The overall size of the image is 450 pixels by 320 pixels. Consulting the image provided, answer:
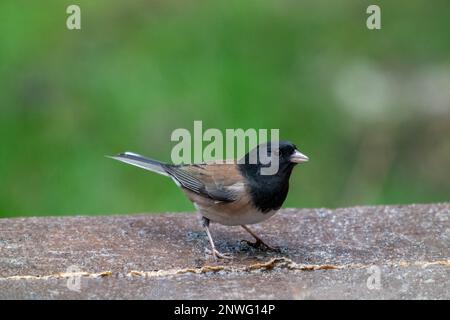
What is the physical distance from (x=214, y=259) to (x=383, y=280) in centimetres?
85

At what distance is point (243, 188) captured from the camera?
4227 millimetres

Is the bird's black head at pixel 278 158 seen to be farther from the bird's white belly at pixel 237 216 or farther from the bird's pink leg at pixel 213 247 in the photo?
the bird's pink leg at pixel 213 247

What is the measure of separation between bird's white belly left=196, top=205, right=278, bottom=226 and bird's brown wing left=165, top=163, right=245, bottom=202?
7cm

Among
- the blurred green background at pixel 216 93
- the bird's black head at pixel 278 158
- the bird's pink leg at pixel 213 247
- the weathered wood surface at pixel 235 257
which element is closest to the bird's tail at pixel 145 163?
the weathered wood surface at pixel 235 257

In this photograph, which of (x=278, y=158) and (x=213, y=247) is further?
(x=278, y=158)

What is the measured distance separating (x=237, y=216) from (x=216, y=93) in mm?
3123

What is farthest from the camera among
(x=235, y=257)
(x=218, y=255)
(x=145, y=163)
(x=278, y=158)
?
(x=145, y=163)

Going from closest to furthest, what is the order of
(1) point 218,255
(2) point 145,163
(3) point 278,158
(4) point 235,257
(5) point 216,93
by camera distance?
(1) point 218,255 < (4) point 235,257 < (3) point 278,158 < (2) point 145,163 < (5) point 216,93

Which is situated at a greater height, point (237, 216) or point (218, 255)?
point (237, 216)

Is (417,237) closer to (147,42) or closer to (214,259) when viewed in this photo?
(214,259)

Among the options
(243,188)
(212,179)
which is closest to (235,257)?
(243,188)

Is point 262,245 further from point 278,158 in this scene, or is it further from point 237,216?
point 278,158

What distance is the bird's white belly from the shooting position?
415 cm
